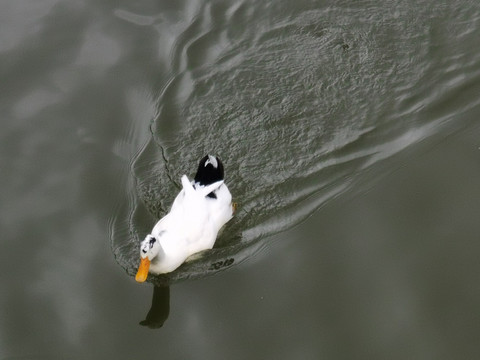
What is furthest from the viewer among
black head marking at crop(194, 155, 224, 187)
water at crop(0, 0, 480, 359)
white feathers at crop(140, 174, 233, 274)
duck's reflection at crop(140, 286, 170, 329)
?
black head marking at crop(194, 155, 224, 187)

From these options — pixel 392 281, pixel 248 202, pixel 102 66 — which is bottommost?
pixel 392 281

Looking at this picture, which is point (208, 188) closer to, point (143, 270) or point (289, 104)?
point (143, 270)

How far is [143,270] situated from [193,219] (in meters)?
0.65

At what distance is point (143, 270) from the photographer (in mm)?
6391

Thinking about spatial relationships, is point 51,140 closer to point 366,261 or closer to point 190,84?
point 190,84

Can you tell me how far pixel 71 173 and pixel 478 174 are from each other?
147 inches

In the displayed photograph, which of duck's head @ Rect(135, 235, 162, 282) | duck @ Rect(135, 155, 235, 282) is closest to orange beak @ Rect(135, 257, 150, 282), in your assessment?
duck's head @ Rect(135, 235, 162, 282)

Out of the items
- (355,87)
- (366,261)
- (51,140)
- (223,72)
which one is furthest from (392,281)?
(51,140)

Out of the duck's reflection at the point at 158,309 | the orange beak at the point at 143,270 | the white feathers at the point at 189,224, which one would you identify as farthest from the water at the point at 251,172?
the orange beak at the point at 143,270

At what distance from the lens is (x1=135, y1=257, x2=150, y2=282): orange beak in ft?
20.8

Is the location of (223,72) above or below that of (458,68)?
above

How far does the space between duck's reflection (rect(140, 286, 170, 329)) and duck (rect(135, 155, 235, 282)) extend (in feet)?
0.55

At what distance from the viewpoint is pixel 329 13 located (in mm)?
8859

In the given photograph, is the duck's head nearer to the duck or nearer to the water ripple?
the duck
